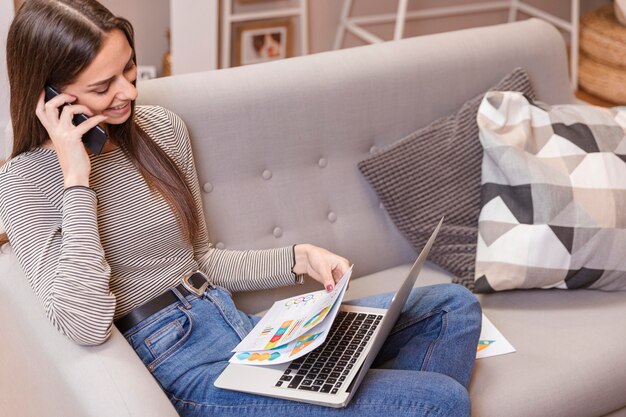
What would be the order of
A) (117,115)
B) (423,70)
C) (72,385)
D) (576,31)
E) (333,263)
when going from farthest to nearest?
(576,31)
(423,70)
(333,263)
(117,115)
(72,385)

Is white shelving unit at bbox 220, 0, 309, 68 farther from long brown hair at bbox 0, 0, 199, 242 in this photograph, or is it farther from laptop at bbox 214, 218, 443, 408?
laptop at bbox 214, 218, 443, 408

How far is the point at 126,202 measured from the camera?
1.49 m

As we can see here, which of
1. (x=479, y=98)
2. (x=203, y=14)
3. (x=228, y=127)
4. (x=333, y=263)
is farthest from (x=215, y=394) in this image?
(x=203, y=14)

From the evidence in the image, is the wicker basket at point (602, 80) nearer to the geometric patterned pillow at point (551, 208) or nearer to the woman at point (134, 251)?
the geometric patterned pillow at point (551, 208)

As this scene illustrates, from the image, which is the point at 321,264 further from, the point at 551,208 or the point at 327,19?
the point at 327,19

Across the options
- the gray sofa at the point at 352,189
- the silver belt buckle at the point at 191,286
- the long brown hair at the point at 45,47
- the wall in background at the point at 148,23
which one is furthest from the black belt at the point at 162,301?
the wall in background at the point at 148,23

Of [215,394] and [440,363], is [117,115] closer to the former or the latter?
[215,394]

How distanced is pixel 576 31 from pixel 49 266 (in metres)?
3.00

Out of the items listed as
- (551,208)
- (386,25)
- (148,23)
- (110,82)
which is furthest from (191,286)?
(386,25)

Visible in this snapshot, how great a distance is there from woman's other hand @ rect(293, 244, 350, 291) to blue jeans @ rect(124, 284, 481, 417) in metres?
0.13

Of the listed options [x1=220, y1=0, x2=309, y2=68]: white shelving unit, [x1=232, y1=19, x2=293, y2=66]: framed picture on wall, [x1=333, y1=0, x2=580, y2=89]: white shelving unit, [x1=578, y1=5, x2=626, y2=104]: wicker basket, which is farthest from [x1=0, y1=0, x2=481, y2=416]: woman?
[x1=578, y1=5, x2=626, y2=104]: wicker basket

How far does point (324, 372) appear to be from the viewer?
4.53 ft

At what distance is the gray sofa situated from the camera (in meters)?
1.59

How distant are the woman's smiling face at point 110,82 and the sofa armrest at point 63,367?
368mm
